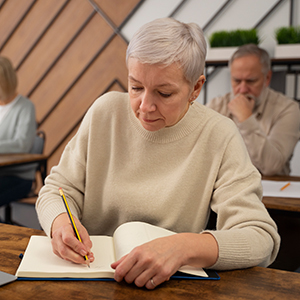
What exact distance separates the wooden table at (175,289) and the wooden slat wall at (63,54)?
342 centimetres

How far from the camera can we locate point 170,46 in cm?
97

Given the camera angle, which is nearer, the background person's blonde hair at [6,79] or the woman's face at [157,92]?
the woman's face at [157,92]

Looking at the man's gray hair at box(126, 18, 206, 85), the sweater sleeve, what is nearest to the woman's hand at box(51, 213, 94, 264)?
the sweater sleeve

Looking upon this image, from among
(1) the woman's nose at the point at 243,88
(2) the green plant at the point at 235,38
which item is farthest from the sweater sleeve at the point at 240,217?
(2) the green plant at the point at 235,38

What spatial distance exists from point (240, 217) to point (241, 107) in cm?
150

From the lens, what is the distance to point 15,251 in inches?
36.8

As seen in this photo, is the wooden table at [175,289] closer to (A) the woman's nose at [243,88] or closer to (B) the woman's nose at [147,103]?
(B) the woman's nose at [147,103]

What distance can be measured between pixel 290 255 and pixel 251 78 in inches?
51.1

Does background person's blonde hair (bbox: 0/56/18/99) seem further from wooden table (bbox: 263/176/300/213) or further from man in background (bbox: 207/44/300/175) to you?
wooden table (bbox: 263/176/300/213)

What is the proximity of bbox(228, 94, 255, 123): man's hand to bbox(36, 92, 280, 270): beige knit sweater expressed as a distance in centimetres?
117

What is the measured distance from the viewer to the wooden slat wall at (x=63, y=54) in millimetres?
4086

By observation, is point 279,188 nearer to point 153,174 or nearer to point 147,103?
point 153,174

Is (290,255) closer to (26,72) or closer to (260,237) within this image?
(260,237)

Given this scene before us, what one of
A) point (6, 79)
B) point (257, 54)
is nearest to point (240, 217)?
point (257, 54)
